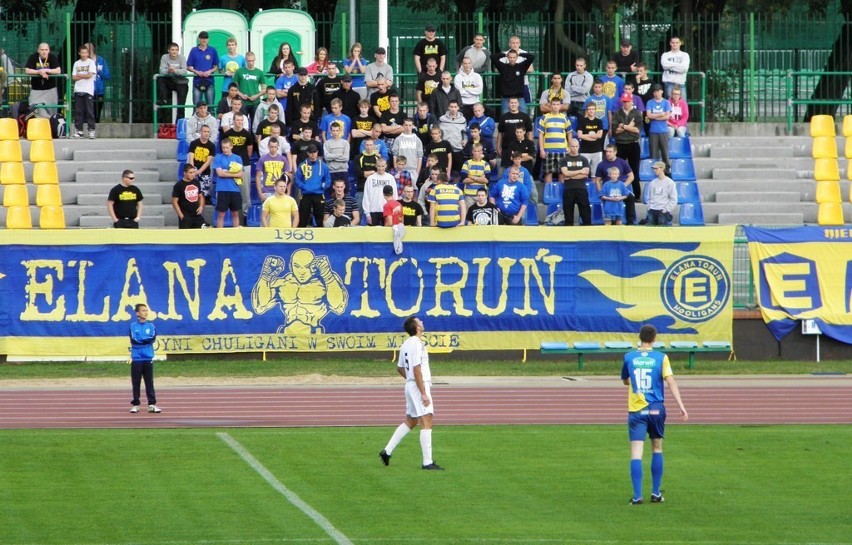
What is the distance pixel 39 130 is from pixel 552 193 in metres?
9.95

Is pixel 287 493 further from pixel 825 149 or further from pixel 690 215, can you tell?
pixel 825 149

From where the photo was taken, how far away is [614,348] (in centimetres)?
2512

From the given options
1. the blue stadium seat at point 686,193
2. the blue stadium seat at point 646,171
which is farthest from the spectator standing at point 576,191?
→ the blue stadium seat at point 686,193

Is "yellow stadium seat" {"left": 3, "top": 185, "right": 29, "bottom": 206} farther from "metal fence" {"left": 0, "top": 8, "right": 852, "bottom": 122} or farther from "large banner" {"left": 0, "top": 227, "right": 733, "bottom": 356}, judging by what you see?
"metal fence" {"left": 0, "top": 8, "right": 852, "bottom": 122}

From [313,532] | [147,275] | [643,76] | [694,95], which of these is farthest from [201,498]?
[694,95]

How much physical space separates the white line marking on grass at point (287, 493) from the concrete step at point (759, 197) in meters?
14.8

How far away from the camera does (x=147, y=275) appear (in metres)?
Result: 25.2

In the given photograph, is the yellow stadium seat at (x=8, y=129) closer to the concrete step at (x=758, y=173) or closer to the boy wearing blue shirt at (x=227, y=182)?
the boy wearing blue shirt at (x=227, y=182)

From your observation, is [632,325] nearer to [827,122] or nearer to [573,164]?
[573,164]

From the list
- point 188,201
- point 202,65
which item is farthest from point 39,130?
point 188,201

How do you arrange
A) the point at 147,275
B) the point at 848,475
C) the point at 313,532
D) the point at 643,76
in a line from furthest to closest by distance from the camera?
the point at 643,76, the point at 147,275, the point at 848,475, the point at 313,532

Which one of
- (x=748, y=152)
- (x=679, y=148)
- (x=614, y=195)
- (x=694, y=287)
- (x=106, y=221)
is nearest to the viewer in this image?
(x=694, y=287)

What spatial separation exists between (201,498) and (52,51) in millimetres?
20913

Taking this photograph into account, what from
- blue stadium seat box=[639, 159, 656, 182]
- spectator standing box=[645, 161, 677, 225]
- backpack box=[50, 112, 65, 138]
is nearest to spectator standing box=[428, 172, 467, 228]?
spectator standing box=[645, 161, 677, 225]
